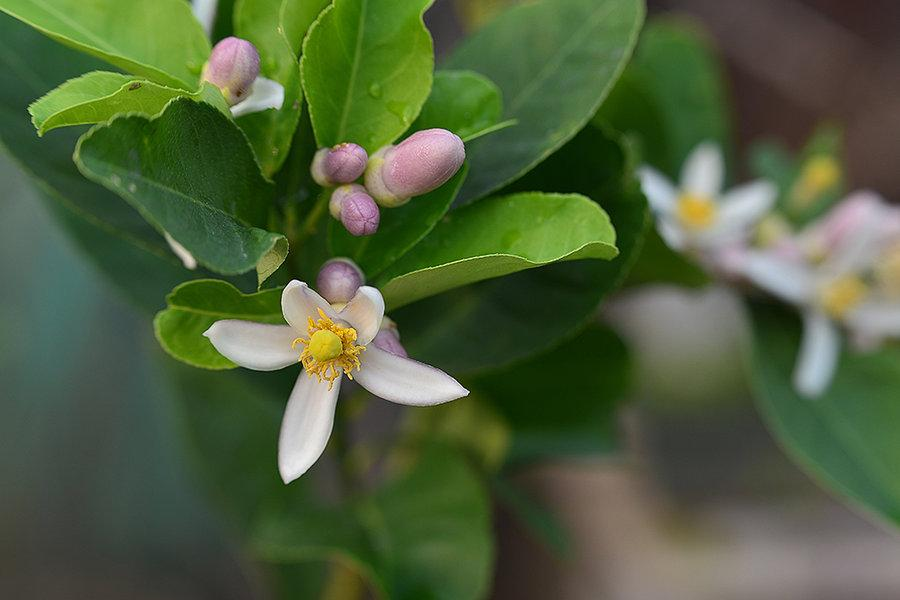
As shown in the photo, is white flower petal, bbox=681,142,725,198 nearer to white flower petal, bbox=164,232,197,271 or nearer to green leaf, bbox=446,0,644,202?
green leaf, bbox=446,0,644,202

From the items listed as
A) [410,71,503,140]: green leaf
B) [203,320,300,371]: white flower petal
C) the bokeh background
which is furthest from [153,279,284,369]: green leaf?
the bokeh background

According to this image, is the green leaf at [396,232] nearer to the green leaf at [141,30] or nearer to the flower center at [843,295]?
the green leaf at [141,30]

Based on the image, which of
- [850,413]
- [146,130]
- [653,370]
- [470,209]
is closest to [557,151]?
[470,209]

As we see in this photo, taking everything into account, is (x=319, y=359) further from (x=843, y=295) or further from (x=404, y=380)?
(x=843, y=295)

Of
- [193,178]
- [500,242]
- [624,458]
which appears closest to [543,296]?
[500,242]

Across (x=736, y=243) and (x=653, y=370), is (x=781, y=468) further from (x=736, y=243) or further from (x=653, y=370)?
(x=736, y=243)

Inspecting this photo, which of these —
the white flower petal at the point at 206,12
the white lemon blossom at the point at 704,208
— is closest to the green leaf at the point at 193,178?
the white flower petal at the point at 206,12
